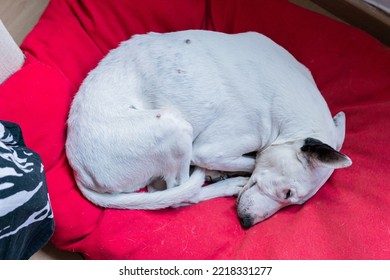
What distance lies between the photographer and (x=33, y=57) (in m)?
2.09

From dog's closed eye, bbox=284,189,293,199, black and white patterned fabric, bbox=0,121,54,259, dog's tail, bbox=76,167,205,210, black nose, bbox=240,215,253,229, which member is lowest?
black nose, bbox=240,215,253,229

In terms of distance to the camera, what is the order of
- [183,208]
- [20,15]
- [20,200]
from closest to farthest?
[20,200] < [183,208] < [20,15]

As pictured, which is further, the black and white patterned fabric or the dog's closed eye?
the dog's closed eye

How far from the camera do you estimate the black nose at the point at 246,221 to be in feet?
6.45

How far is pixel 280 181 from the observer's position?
1.92 meters

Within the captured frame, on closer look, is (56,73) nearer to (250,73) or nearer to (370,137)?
(250,73)

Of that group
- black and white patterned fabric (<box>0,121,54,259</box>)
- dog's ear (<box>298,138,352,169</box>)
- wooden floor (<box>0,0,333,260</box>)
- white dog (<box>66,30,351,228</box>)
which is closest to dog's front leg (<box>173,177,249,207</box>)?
white dog (<box>66,30,351,228</box>)

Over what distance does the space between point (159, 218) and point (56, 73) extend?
0.87 m

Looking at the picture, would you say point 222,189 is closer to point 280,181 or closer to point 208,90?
point 280,181

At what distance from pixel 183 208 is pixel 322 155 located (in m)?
0.71

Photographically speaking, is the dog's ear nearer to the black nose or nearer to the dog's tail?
the black nose

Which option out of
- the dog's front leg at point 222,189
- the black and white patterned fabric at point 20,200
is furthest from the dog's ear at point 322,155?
the black and white patterned fabric at point 20,200

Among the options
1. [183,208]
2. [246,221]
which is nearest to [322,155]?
[246,221]

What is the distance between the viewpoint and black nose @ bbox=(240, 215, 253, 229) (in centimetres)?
197
